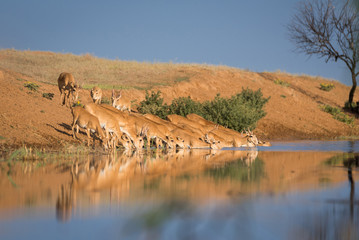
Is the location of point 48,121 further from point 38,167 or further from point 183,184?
point 183,184

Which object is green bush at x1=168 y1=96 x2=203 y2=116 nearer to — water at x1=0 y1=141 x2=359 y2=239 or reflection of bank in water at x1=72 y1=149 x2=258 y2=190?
reflection of bank in water at x1=72 y1=149 x2=258 y2=190

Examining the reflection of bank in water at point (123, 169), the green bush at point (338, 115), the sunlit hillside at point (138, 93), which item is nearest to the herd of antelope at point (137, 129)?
the sunlit hillside at point (138, 93)

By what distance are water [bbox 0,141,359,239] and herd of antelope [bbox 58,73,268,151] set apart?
185 inches

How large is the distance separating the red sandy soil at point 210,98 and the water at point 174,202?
22.0 ft

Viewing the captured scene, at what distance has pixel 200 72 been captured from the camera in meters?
43.4

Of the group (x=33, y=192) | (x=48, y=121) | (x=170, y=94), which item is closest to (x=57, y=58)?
(x=170, y=94)

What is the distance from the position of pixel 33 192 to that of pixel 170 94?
2680cm

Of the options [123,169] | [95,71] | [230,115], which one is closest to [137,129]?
[123,169]

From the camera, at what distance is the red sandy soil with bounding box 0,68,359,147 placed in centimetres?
1717

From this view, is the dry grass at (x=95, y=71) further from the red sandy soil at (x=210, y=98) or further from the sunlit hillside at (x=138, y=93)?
the red sandy soil at (x=210, y=98)

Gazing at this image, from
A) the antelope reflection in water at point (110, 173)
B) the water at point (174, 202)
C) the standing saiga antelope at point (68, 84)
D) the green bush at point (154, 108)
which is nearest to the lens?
the water at point (174, 202)

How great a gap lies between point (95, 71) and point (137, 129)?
2698cm

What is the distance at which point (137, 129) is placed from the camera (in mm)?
16781

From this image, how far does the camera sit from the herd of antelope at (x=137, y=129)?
50.9 ft
